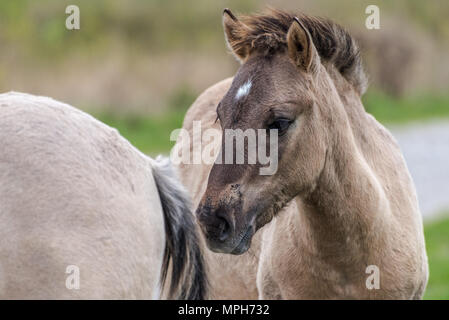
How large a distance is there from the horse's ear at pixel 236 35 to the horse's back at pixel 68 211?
3.24 feet

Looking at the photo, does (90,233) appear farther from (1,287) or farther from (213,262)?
(213,262)

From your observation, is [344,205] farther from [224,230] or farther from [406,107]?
[406,107]

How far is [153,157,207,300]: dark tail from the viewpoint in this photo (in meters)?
3.39

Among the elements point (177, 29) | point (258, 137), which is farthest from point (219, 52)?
point (258, 137)

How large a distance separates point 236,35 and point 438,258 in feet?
16.3

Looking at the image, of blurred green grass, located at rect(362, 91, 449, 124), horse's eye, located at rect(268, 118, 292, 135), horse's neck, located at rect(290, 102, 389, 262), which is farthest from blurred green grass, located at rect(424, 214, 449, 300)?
blurred green grass, located at rect(362, 91, 449, 124)

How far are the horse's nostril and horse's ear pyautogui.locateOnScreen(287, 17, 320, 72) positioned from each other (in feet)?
2.96

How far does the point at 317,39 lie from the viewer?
3.90m

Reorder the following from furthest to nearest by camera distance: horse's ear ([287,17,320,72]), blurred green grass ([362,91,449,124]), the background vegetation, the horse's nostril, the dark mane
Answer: blurred green grass ([362,91,449,124])
the background vegetation
the dark mane
horse's ear ([287,17,320,72])
the horse's nostril

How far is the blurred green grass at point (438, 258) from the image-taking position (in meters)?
6.83

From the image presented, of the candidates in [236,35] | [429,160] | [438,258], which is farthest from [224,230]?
[429,160]

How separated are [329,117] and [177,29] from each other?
15.5 meters

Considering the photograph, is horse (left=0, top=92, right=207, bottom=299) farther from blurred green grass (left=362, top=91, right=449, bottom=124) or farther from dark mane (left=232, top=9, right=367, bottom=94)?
blurred green grass (left=362, top=91, right=449, bottom=124)

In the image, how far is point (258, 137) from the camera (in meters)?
3.37
